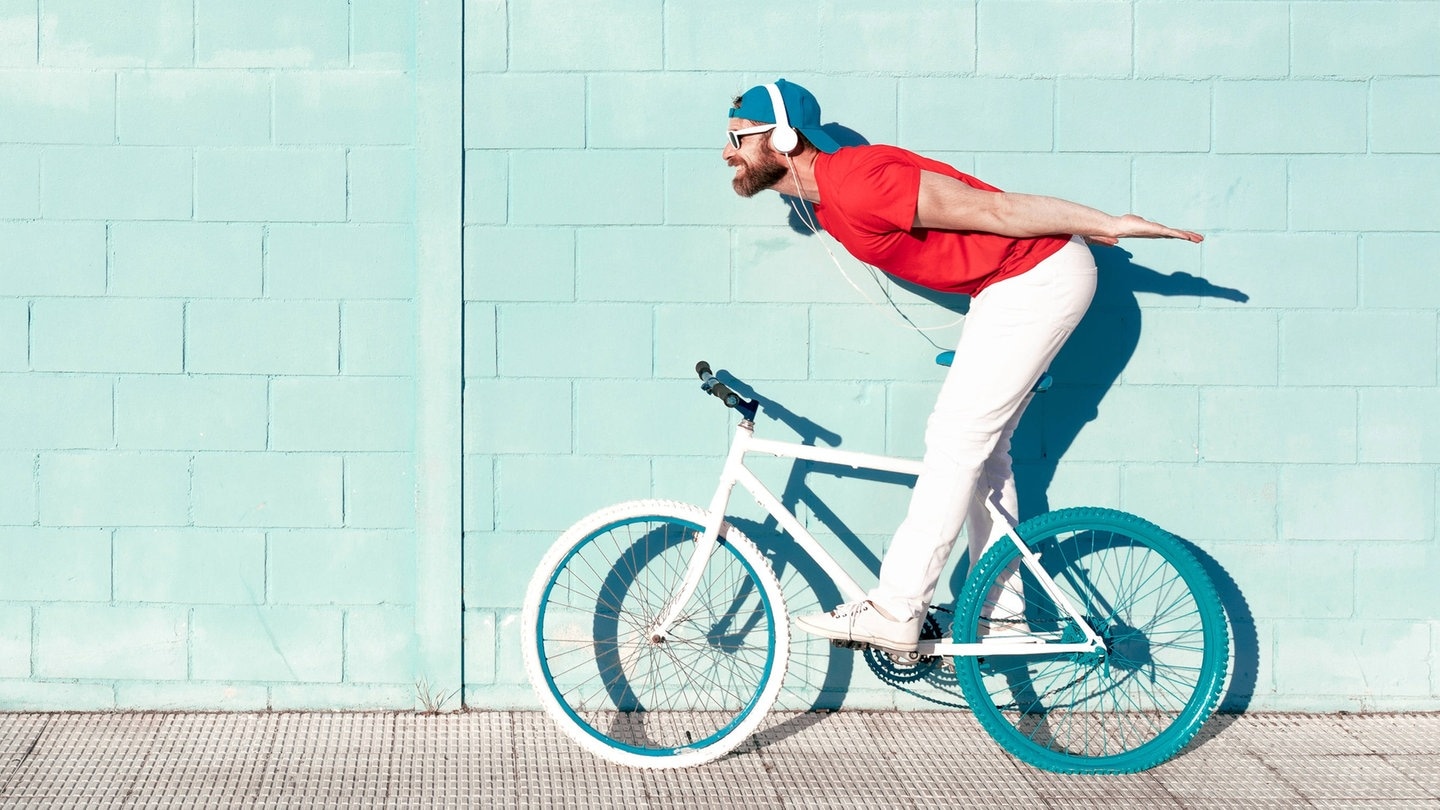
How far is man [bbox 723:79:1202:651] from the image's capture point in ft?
12.2

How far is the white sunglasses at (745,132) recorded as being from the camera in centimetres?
393

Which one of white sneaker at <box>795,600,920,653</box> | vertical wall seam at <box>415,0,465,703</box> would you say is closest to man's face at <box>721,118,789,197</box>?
vertical wall seam at <box>415,0,465,703</box>

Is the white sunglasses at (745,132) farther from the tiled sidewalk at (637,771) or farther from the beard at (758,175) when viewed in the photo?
the tiled sidewalk at (637,771)

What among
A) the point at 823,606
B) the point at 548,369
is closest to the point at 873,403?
the point at 823,606

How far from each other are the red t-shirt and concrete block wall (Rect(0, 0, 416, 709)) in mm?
1410

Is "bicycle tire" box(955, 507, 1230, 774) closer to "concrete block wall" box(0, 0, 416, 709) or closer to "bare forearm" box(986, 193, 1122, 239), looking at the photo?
"bare forearm" box(986, 193, 1122, 239)

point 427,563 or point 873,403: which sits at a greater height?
point 873,403

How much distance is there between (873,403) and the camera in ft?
14.4

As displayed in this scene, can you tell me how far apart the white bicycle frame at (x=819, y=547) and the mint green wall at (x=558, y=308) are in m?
0.36

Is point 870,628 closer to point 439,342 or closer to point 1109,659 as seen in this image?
point 1109,659

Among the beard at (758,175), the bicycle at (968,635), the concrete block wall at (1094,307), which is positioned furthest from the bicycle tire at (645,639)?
the beard at (758,175)

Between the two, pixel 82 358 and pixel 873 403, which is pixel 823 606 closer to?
pixel 873 403

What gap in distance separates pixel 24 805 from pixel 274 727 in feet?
2.52

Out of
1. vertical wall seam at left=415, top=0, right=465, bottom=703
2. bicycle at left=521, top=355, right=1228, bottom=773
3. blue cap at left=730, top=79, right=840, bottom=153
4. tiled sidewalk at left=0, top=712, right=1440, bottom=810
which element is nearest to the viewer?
tiled sidewalk at left=0, top=712, right=1440, bottom=810
